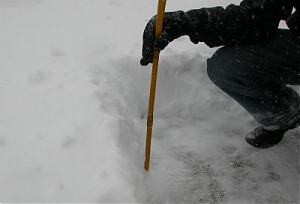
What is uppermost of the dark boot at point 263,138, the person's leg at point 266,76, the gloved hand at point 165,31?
the gloved hand at point 165,31

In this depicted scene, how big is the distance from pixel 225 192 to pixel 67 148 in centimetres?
96

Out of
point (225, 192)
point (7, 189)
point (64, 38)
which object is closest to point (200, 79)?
point (225, 192)

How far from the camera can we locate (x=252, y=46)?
1.91 m

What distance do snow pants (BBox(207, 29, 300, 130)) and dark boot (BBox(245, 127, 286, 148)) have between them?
0.17 metres

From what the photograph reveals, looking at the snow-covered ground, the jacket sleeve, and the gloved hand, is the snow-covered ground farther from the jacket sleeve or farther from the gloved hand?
the jacket sleeve

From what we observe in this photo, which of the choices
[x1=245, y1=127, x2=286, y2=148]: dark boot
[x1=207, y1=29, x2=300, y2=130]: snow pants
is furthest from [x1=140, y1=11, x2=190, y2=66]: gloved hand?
[x1=245, y1=127, x2=286, y2=148]: dark boot

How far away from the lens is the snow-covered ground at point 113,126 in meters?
1.72

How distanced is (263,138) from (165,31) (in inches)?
40.7

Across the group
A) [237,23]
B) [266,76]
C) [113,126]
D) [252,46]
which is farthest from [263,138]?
[113,126]

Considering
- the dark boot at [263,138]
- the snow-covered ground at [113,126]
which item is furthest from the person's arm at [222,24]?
the dark boot at [263,138]

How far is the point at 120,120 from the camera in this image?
2070 mm

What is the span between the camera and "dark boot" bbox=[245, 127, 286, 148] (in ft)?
7.40

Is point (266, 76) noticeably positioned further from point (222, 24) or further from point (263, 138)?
point (263, 138)

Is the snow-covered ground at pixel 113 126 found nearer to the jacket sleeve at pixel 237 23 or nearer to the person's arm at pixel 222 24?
the person's arm at pixel 222 24
